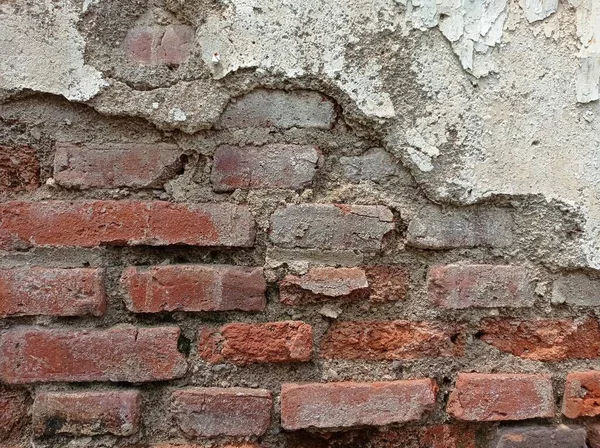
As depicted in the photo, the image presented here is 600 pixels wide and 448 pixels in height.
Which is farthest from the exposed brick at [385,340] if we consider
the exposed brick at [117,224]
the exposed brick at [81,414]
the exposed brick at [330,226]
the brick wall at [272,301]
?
the exposed brick at [81,414]

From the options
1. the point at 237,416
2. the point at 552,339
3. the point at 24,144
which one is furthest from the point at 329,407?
the point at 24,144

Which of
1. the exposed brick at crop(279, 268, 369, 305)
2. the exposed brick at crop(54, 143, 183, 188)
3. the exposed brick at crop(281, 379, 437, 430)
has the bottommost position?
the exposed brick at crop(281, 379, 437, 430)

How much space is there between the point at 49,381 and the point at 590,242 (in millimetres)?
974

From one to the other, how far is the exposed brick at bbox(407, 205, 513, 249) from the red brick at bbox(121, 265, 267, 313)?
1.01ft

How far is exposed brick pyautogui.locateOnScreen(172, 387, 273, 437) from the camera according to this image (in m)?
0.95

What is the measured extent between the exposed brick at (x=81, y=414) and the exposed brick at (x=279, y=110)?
1.65 feet

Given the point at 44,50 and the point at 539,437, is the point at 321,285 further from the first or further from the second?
the point at 44,50

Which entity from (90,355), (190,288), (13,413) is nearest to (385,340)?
(190,288)

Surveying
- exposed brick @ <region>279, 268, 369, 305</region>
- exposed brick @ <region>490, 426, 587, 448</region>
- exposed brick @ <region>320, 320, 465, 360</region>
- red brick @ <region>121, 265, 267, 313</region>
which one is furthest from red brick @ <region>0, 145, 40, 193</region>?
exposed brick @ <region>490, 426, 587, 448</region>

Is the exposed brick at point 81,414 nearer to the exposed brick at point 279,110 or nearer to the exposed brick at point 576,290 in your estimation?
the exposed brick at point 279,110

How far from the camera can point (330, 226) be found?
987 millimetres

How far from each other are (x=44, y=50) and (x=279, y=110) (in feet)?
1.31

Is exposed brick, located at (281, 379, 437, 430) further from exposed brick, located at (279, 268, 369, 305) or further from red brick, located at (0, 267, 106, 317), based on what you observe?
red brick, located at (0, 267, 106, 317)

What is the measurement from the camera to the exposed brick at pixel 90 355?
93 centimetres
